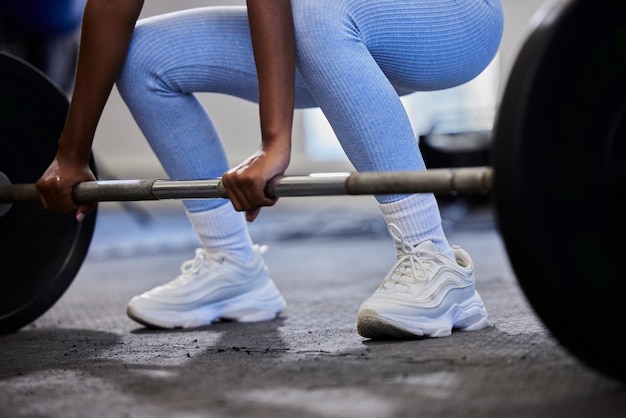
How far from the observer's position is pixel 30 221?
4.01 feet

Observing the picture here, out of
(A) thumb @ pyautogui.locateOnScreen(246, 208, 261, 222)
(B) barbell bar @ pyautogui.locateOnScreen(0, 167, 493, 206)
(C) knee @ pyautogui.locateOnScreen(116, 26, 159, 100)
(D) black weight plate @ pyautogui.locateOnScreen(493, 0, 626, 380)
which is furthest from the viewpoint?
(C) knee @ pyautogui.locateOnScreen(116, 26, 159, 100)

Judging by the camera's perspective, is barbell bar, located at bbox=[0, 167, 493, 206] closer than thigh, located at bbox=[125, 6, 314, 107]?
Yes

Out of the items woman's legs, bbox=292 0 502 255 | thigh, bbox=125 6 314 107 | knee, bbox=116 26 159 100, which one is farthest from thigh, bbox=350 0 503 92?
knee, bbox=116 26 159 100

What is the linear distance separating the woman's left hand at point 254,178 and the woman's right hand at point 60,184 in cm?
25

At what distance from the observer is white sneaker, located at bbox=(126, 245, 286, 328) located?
1203mm

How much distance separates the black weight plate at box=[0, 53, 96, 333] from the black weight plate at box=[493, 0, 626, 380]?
2.53 ft

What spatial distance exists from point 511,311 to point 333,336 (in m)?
0.30

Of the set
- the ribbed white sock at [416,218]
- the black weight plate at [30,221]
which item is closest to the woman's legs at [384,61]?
the ribbed white sock at [416,218]

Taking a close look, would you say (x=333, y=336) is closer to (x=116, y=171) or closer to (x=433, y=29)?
(x=433, y=29)

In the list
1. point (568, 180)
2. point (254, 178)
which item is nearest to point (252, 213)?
point (254, 178)

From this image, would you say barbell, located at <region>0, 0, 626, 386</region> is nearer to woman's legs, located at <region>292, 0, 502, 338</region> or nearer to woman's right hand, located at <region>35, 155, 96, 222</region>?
woman's legs, located at <region>292, 0, 502, 338</region>

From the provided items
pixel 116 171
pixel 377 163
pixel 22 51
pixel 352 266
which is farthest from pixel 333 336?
pixel 116 171

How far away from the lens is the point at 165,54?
1.14 m

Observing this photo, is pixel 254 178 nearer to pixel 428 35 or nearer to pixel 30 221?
pixel 428 35
